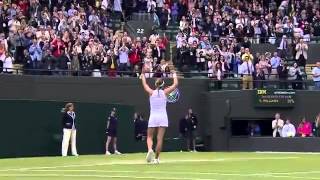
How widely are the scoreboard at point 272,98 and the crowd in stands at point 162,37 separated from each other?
2.19ft

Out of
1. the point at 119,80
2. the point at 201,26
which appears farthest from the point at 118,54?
the point at 201,26

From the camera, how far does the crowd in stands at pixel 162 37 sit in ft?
110

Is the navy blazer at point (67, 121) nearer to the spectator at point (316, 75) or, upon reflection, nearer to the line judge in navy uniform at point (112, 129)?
the line judge in navy uniform at point (112, 129)

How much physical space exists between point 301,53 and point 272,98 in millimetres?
3531

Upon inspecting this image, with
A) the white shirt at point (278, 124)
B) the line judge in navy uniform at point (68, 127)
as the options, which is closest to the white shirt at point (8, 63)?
the line judge in navy uniform at point (68, 127)

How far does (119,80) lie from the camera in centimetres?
3588

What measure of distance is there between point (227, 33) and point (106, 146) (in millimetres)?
12715

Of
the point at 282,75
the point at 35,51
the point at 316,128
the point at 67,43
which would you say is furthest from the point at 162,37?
the point at 316,128

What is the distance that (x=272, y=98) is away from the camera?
37.6m

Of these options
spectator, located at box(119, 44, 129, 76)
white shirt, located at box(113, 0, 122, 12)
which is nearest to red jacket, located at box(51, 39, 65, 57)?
spectator, located at box(119, 44, 129, 76)

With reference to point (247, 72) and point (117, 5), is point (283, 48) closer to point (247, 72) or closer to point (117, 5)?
point (247, 72)

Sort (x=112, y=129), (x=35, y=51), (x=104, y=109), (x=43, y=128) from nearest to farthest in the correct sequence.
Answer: (x=43, y=128)
(x=112, y=129)
(x=104, y=109)
(x=35, y=51)

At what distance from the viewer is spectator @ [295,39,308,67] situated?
39.8 m

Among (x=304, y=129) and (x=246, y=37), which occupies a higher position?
(x=246, y=37)
